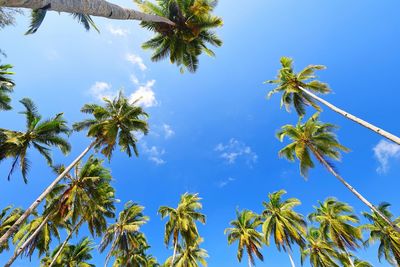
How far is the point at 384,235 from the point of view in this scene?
97.1ft

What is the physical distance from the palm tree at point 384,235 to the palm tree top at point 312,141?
36.8 ft

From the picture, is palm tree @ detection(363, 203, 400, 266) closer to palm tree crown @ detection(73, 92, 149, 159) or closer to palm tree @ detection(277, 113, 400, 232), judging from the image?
palm tree @ detection(277, 113, 400, 232)

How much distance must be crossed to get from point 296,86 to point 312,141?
5837mm

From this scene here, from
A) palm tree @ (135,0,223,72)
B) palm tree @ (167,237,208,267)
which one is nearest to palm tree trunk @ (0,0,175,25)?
palm tree @ (135,0,223,72)

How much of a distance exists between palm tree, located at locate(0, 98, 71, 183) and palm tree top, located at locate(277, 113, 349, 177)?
21826mm

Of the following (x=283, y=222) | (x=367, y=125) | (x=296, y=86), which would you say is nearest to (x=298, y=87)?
(x=296, y=86)

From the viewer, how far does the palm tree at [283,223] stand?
2835 centimetres

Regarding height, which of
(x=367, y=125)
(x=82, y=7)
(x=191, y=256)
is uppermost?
(x=191, y=256)

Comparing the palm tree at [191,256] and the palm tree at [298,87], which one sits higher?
the palm tree at [298,87]

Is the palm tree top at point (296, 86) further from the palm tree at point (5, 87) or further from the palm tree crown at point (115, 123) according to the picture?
the palm tree at point (5, 87)

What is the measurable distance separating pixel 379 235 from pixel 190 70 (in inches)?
1155

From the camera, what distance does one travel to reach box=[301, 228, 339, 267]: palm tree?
102 ft

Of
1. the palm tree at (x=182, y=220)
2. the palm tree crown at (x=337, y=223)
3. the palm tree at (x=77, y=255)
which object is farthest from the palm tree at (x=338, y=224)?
the palm tree at (x=77, y=255)

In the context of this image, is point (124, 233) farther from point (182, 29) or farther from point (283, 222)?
point (182, 29)
